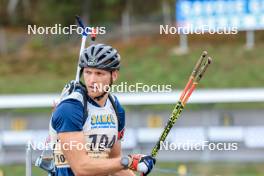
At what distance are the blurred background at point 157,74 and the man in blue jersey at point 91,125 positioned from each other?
10.3ft

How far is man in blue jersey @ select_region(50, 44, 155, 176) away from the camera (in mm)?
4828

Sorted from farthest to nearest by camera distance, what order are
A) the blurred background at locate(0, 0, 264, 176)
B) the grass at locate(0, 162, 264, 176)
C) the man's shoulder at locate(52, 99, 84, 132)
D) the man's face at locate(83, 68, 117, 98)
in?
1. the blurred background at locate(0, 0, 264, 176)
2. the grass at locate(0, 162, 264, 176)
3. the man's face at locate(83, 68, 117, 98)
4. the man's shoulder at locate(52, 99, 84, 132)

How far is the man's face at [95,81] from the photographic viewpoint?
193 inches

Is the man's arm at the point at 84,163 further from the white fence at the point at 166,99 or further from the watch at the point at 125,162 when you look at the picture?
the white fence at the point at 166,99

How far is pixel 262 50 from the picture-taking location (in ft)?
98.3

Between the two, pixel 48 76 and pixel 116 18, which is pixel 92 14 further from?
pixel 48 76

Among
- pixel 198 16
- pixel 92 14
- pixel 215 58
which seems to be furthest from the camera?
pixel 92 14

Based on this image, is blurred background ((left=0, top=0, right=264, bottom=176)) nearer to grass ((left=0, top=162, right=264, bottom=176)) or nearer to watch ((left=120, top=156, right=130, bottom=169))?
grass ((left=0, top=162, right=264, bottom=176))

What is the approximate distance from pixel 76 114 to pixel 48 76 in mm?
25304

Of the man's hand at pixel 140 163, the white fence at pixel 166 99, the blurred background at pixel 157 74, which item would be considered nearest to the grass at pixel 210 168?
the blurred background at pixel 157 74

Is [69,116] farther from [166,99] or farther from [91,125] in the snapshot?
[166,99]

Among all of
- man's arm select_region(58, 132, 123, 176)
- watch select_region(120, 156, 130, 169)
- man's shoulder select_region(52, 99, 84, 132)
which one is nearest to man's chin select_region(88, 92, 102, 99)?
man's shoulder select_region(52, 99, 84, 132)

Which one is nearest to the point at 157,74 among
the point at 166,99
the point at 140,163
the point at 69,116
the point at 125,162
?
the point at 166,99

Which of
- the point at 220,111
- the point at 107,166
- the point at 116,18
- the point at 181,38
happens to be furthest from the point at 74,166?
the point at 116,18
